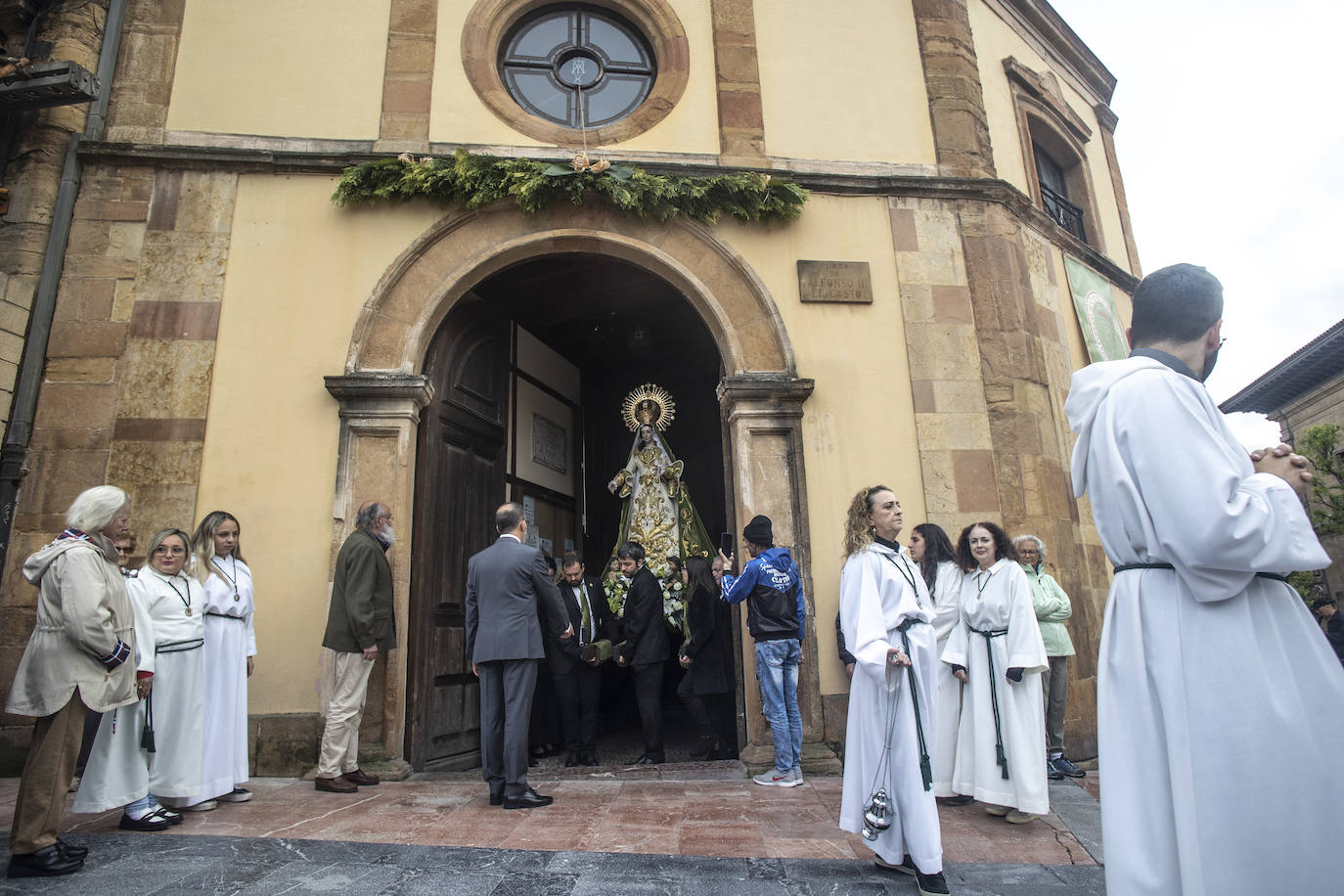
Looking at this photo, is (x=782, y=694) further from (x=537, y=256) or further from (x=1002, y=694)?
(x=537, y=256)

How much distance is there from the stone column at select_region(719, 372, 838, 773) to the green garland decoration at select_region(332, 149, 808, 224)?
65.4 inches

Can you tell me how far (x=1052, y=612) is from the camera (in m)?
6.16

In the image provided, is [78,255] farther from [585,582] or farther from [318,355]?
[585,582]

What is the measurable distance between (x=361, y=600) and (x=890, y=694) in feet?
11.6

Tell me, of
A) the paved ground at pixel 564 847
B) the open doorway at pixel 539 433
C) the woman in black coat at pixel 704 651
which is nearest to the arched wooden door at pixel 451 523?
the open doorway at pixel 539 433

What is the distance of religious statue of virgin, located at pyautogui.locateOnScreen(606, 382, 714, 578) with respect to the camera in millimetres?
7684

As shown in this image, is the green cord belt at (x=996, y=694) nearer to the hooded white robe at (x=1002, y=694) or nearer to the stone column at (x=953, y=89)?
the hooded white robe at (x=1002, y=694)

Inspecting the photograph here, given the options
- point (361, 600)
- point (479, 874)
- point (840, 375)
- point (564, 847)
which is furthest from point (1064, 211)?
point (479, 874)

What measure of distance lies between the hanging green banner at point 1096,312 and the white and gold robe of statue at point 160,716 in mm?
8584

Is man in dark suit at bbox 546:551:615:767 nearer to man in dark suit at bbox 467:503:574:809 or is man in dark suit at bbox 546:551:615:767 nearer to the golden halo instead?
man in dark suit at bbox 467:503:574:809

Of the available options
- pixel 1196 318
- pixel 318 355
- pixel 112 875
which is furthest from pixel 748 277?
pixel 112 875

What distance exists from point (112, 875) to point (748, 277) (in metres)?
5.92

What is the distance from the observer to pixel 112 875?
330cm

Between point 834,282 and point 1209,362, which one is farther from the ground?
point 834,282
